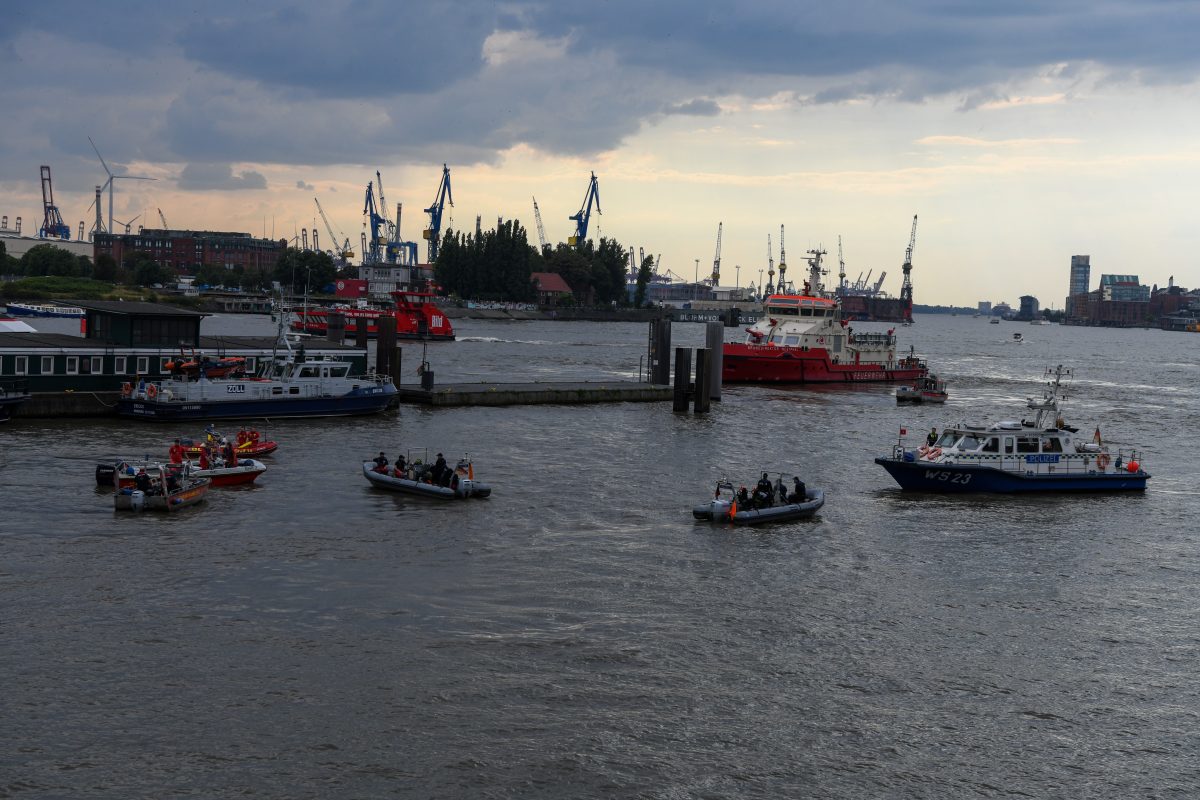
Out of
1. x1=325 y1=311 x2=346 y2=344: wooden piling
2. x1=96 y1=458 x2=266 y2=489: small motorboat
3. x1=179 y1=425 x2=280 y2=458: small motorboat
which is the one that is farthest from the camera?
x1=325 y1=311 x2=346 y2=344: wooden piling

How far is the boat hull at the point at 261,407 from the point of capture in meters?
65.0

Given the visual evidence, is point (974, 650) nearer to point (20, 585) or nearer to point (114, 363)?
point (20, 585)

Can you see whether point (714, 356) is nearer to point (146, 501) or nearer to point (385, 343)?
point (385, 343)

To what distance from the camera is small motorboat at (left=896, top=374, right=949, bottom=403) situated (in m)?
99.9

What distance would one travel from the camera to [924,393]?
10081 centimetres

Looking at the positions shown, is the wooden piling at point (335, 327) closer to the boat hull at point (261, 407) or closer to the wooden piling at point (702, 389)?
the boat hull at point (261, 407)

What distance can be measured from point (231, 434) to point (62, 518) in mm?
21044

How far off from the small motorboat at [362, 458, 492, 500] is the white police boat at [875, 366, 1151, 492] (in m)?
18.6

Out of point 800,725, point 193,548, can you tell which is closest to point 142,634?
point 193,548

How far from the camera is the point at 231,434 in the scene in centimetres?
6269

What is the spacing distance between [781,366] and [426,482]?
228 ft

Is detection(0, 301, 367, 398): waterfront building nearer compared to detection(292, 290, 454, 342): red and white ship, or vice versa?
detection(0, 301, 367, 398): waterfront building

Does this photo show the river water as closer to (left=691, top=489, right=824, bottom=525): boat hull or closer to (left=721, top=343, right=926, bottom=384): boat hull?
(left=691, top=489, right=824, bottom=525): boat hull

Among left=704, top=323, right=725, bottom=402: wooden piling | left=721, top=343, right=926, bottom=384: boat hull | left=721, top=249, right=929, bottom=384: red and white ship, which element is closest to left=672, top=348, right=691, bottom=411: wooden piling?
left=704, top=323, right=725, bottom=402: wooden piling
